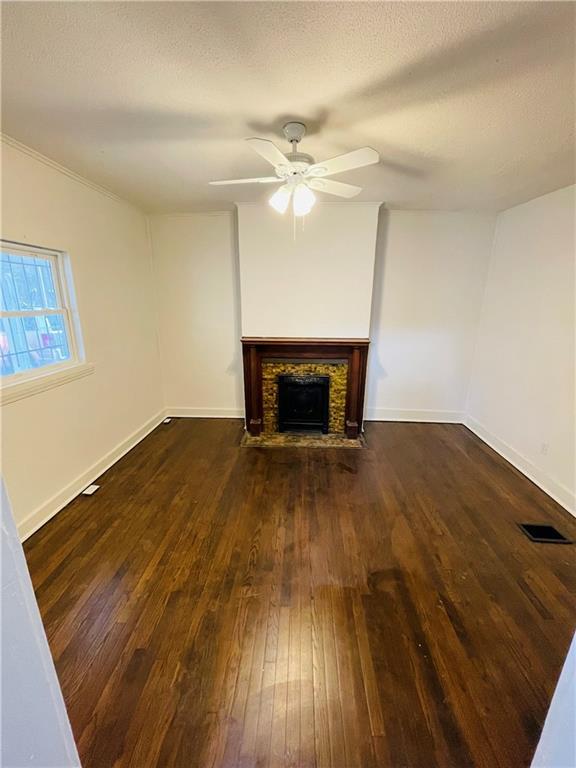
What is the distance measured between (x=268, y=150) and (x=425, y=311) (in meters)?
2.89

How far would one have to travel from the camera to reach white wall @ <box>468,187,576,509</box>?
2.62 metres

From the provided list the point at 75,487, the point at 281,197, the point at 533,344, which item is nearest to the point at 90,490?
the point at 75,487


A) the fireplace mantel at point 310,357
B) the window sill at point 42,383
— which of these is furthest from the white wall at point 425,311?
the window sill at point 42,383

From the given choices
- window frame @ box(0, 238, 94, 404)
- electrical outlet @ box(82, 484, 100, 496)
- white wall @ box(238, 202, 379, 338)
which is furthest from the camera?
white wall @ box(238, 202, 379, 338)

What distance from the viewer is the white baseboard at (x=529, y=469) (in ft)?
8.32

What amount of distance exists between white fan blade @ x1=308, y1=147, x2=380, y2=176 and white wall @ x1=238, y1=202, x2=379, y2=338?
1.64 metres

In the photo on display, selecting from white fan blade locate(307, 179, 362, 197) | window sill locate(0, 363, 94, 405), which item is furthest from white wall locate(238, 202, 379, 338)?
window sill locate(0, 363, 94, 405)

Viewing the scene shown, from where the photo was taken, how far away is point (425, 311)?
152 inches

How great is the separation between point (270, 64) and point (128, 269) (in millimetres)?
2613

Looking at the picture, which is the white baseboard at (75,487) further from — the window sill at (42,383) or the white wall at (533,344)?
the white wall at (533,344)

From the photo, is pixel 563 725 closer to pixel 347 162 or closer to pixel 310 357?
pixel 347 162

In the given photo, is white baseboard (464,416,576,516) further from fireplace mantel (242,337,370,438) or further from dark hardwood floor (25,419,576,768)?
fireplace mantel (242,337,370,438)

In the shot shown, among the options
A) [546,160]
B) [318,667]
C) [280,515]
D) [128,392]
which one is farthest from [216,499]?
[546,160]

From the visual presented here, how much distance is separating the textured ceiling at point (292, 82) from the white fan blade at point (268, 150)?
22 centimetres
